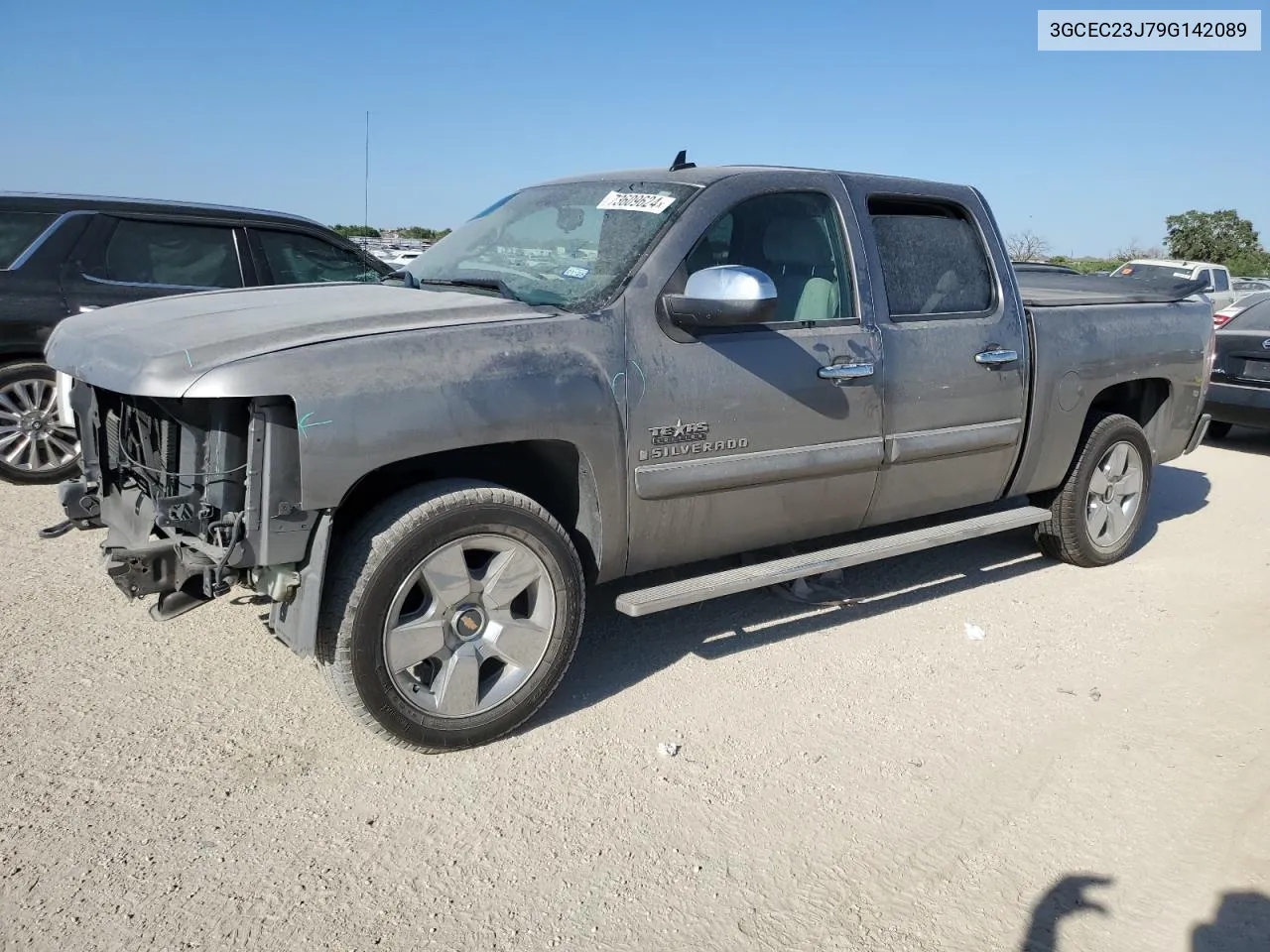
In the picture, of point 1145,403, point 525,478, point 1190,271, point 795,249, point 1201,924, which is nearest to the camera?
point 1201,924

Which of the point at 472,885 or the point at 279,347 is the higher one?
the point at 279,347

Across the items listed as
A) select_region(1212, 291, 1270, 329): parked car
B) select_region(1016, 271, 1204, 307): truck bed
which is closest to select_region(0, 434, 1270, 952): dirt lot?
select_region(1016, 271, 1204, 307): truck bed

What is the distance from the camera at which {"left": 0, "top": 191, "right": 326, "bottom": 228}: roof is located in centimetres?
619

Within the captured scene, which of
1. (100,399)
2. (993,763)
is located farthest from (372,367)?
(993,763)

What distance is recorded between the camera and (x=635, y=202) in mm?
3896

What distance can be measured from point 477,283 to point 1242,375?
797cm

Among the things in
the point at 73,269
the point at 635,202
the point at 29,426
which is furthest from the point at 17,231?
the point at 635,202

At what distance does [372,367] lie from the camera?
116 inches

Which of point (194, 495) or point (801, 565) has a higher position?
point (194, 495)

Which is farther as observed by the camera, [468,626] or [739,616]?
[739,616]

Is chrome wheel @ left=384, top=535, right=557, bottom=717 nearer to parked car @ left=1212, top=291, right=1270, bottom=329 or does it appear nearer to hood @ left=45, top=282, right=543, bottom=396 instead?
hood @ left=45, top=282, right=543, bottom=396

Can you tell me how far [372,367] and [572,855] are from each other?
4.97ft

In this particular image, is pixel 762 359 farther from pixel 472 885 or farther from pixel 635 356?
pixel 472 885

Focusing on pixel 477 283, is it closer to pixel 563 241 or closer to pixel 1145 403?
pixel 563 241
